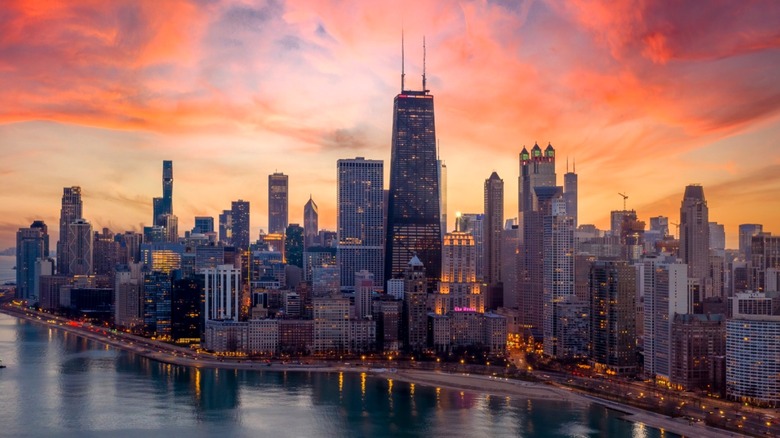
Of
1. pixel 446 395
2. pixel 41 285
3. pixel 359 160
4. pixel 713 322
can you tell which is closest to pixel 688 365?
pixel 713 322

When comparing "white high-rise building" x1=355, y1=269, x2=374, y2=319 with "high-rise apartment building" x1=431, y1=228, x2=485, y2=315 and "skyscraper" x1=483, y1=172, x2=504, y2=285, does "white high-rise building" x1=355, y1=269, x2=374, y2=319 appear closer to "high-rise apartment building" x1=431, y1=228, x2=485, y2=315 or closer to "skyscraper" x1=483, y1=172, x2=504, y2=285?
"high-rise apartment building" x1=431, y1=228, x2=485, y2=315

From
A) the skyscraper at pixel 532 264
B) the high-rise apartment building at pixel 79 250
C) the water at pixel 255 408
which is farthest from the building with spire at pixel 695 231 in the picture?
the high-rise apartment building at pixel 79 250

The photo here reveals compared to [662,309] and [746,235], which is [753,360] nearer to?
[662,309]

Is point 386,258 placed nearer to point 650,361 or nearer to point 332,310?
A: point 332,310

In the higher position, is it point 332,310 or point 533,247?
point 533,247

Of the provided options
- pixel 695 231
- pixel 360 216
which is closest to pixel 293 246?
pixel 360 216

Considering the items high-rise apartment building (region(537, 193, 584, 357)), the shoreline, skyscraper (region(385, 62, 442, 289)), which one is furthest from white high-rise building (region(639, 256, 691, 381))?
skyscraper (region(385, 62, 442, 289))
